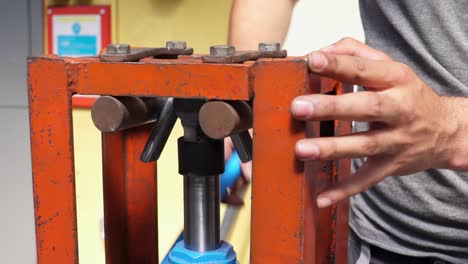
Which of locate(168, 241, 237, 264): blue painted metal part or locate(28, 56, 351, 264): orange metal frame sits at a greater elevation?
locate(28, 56, 351, 264): orange metal frame

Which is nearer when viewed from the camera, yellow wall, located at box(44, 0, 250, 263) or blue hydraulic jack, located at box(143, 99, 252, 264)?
blue hydraulic jack, located at box(143, 99, 252, 264)

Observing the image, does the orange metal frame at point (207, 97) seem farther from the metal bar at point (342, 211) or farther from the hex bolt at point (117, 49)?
the metal bar at point (342, 211)

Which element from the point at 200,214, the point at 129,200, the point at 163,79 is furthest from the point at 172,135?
the point at 163,79

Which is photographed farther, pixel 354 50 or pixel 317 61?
pixel 354 50

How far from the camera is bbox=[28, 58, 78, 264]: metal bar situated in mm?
468

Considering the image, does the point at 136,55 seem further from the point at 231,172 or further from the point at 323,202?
the point at 231,172

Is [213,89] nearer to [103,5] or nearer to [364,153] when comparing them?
[364,153]

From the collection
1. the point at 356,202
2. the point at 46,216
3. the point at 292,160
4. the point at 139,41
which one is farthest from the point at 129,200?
the point at 139,41

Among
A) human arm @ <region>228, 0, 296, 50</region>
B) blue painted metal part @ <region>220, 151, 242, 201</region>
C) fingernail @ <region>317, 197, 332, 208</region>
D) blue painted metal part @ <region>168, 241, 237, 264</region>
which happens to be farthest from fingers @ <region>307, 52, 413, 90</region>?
human arm @ <region>228, 0, 296, 50</region>

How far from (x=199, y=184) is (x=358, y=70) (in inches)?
7.6

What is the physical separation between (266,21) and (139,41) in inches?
21.1

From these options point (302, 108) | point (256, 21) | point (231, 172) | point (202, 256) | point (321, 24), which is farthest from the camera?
point (321, 24)

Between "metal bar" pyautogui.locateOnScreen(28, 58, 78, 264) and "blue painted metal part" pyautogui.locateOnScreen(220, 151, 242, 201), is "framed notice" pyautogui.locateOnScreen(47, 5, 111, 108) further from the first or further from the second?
"metal bar" pyautogui.locateOnScreen(28, 58, 78, 264)

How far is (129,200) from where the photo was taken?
662mm
